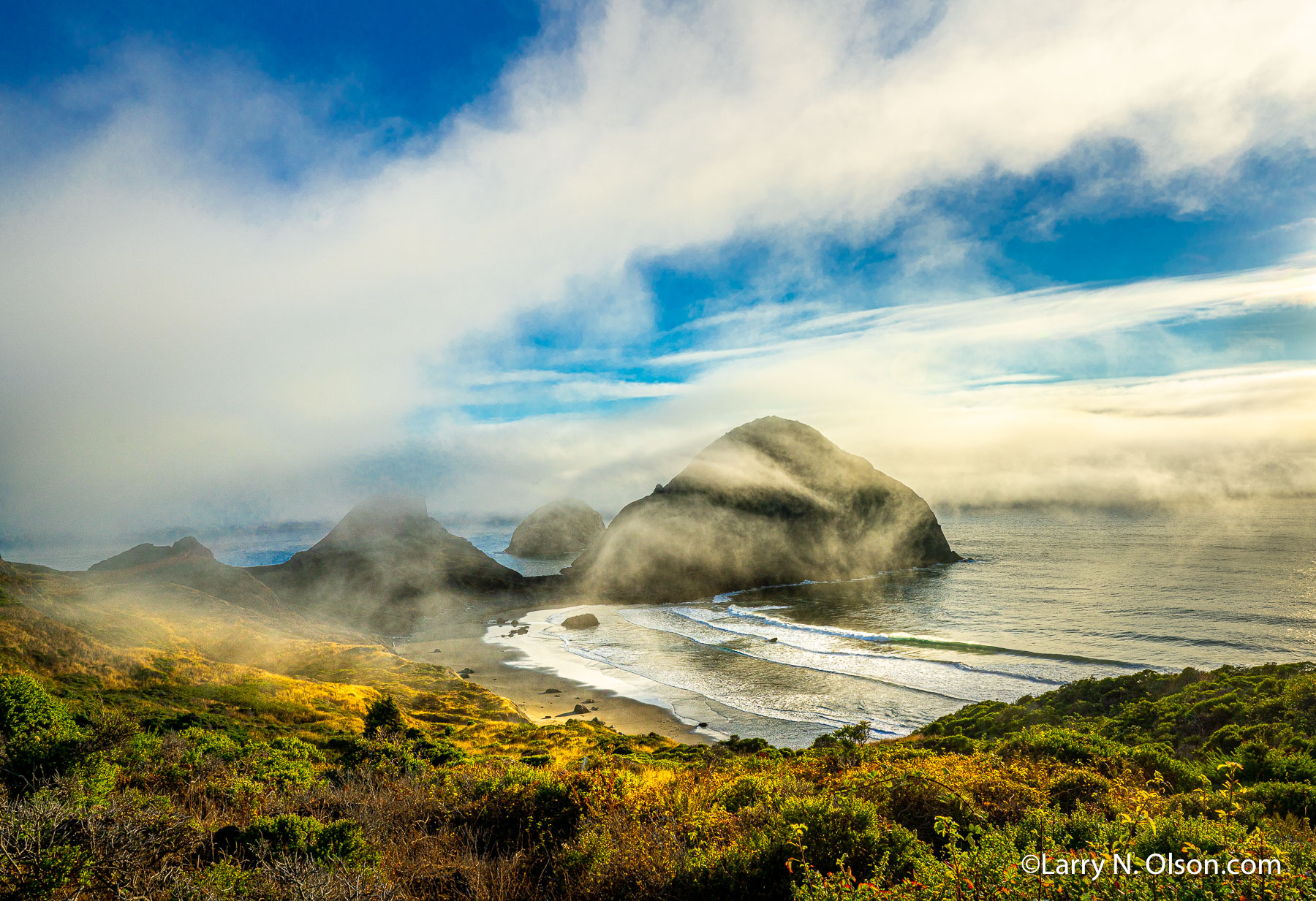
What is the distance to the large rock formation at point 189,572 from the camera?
50.7 meters

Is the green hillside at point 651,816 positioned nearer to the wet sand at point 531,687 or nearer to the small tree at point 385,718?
the small tree at point 385,718

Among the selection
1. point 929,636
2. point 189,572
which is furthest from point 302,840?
point 189,572

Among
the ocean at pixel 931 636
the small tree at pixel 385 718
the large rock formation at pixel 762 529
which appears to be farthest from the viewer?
the large rock formation at pixel 762 529

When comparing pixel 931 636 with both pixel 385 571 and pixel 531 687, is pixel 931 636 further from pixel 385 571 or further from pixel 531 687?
pixel 385 571

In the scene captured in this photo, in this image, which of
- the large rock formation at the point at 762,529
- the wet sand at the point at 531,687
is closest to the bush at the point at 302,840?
the wet sand at the point at 531,687

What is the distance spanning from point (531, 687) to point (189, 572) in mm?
37649

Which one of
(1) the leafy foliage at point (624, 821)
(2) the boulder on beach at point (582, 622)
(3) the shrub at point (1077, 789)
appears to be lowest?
(2) the boulder on beach at point (582, 622)

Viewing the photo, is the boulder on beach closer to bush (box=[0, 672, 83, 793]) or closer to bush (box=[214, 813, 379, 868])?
bush (box=[0, 672, 83, 793])

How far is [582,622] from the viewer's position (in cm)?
6412

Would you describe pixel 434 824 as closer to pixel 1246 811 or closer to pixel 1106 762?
pixel 1246 811

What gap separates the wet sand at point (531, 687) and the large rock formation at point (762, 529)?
108ft

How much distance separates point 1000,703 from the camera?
23.5m

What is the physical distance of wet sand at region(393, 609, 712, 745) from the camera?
29.9 m

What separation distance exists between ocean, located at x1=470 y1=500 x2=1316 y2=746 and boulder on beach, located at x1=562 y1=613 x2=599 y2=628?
1.01 m
